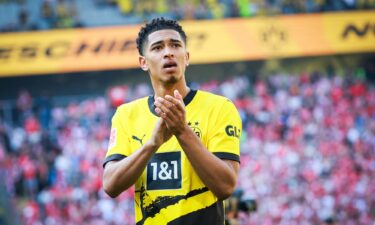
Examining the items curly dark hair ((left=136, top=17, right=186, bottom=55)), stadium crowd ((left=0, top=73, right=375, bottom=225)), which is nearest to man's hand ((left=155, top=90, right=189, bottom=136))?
curly dark hair ((left=136, top=17, right=186, bottom=55))

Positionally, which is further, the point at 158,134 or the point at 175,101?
the point at 158,134

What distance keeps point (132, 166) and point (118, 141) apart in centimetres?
35

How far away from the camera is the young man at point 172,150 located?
3.56m

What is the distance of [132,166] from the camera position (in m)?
3.61

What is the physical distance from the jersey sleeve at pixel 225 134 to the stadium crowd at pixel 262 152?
40.7ft

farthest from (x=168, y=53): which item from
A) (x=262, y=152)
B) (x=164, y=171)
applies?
(x=262, y=152)

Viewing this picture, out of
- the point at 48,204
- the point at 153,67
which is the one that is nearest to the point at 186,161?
the point at 153,67

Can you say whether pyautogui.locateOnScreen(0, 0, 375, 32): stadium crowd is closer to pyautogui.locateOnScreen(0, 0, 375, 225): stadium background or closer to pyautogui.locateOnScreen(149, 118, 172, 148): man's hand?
pyautogui.locateOnScreen(0, 0, 375, 225): stadium background

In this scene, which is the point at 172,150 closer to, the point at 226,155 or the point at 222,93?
the point at 226,155

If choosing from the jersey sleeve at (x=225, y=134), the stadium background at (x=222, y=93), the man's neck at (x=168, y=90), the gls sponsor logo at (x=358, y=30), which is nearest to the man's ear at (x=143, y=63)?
the man's neck at (x=168, y=90)

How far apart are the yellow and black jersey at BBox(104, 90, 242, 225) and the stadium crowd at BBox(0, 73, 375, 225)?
1240 cm

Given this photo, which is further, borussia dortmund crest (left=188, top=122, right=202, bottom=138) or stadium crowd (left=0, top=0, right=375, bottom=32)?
stadium crowd (left=0, top=0, right=375, bottom=32)

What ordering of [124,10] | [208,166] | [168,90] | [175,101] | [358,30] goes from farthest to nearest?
[358,30] → [124,10] → [168,90] → [208,166] → [175,101]

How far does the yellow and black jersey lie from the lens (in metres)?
3.75
